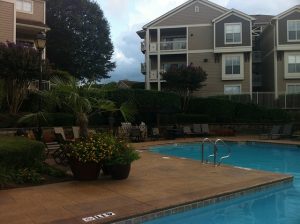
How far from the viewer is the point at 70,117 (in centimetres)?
2116

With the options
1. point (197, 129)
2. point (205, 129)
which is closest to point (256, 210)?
point (197, 129)

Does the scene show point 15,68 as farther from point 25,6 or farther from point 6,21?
point 25,6

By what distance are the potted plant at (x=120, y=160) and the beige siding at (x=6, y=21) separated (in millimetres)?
17911

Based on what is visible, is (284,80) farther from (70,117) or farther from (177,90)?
(70,117)

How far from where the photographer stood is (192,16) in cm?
3812

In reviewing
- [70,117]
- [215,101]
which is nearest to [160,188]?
[70,117]

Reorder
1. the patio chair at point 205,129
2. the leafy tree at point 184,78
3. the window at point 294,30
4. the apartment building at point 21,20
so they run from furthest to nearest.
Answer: the window at point 294,30 < the leafy tree at point 184,78 < the patio chair at point 205,129 < the apartment building at point 21,20

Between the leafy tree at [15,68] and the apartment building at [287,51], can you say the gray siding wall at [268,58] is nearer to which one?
the apartment building at [287,51]

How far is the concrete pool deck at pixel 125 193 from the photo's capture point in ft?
22.5

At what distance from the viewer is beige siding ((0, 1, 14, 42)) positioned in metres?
24.8

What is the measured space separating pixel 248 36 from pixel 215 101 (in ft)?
34.3

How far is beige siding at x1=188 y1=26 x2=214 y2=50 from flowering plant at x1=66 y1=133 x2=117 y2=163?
29.5 meters

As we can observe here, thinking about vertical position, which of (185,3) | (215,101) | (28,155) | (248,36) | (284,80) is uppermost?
(185,3)

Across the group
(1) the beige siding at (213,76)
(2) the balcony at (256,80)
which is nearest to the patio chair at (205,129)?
(1) the beige siding at (213,76)
